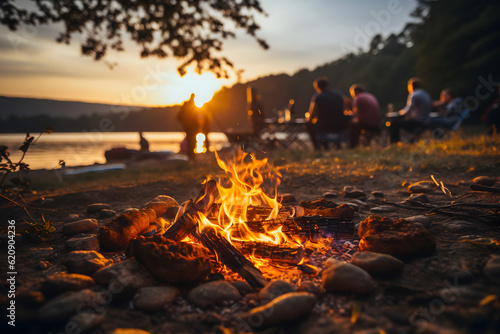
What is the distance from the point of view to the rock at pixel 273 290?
6.62 feet

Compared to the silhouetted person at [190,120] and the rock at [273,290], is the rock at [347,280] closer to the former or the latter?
the rock at [273,290]

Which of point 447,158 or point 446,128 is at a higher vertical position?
point 446,128

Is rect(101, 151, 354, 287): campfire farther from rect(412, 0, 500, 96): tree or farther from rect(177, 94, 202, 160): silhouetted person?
rect(412, 0, 500, 96): tree

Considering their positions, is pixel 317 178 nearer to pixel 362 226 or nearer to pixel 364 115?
pixel 362 226

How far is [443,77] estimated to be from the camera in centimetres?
2684

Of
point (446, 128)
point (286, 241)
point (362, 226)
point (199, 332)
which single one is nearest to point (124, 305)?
point (199, 332)

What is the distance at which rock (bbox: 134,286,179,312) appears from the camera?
197cm

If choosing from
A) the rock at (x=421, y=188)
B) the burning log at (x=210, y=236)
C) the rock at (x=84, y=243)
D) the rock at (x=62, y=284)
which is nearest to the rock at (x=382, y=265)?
the burning log at (x=210, y=236)

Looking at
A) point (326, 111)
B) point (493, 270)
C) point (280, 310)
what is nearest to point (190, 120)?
point (326, 111)

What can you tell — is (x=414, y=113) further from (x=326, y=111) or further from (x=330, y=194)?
(x=330, y=194)

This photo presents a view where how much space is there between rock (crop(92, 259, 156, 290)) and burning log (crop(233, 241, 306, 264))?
2.97 feet

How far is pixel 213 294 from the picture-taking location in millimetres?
2043

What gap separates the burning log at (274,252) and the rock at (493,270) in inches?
51.6

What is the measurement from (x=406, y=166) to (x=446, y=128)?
5.59 metres
